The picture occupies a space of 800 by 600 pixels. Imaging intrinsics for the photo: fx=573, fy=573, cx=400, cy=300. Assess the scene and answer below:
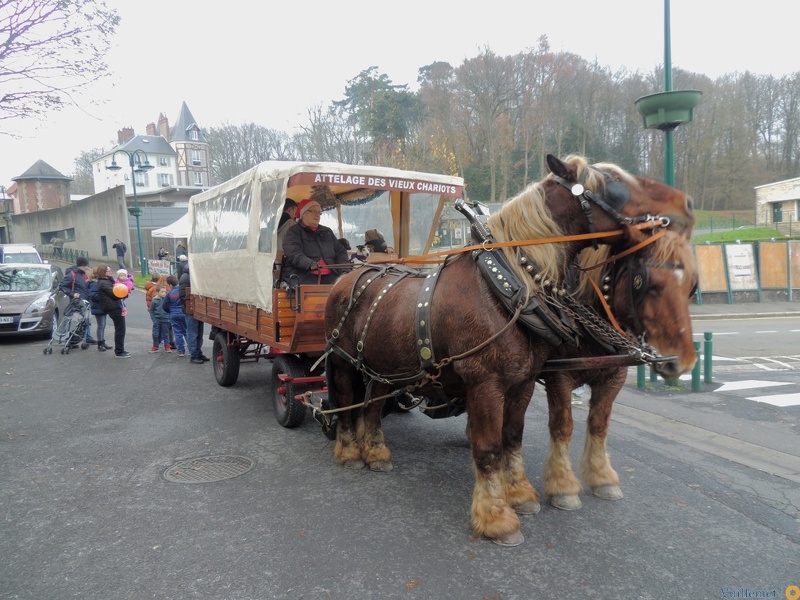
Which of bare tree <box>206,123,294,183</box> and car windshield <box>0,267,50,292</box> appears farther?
bare tree <box>206,123,294,183</box>

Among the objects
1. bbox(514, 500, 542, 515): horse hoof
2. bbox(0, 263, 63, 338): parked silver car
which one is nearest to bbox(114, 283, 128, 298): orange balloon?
bbox(0, 263, 63, 338): parked silver car

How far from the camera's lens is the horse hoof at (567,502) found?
12.6 ft

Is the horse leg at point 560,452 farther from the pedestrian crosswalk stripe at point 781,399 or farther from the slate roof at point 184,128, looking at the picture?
the slate roof at point 184,128

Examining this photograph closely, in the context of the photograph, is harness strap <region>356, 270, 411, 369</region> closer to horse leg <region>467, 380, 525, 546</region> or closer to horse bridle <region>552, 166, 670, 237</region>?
horse leg <region>467, 380, 525, 546</region>

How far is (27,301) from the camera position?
12.5m

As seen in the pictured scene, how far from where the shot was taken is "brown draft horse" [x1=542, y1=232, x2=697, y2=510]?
293 cm

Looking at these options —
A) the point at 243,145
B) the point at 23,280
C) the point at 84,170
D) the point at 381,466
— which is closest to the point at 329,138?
the point at 243,145

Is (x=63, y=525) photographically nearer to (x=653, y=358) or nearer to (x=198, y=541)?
(x=198, y=541)

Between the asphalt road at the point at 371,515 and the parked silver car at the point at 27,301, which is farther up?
the parked silver car at the point at 27,301

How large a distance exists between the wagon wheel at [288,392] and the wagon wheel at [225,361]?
1689mm

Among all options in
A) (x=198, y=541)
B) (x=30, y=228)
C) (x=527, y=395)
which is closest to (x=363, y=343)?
(x=527, y=395)

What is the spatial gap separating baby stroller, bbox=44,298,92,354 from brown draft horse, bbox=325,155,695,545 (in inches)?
366

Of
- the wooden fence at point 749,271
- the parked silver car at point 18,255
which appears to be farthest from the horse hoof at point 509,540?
the parked silver car at point 18,255

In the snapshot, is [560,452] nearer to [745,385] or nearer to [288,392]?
[288,392]
